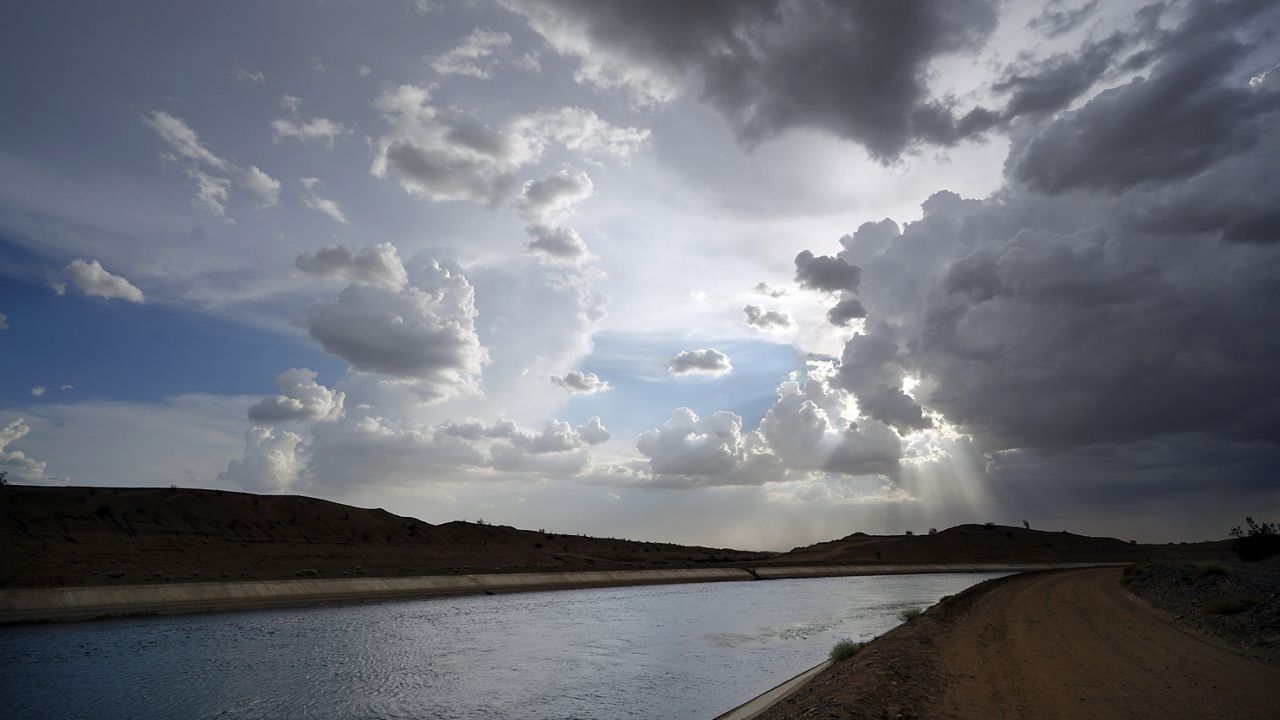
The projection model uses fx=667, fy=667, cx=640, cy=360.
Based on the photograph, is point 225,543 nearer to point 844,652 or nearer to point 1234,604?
point 844,652

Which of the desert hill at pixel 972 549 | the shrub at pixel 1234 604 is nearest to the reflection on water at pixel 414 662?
A: the shrub at pixel 1234 604

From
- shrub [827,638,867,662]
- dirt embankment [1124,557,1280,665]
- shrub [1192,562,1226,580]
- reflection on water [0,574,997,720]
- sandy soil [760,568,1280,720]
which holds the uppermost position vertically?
shrub [1192,562,1226,580]

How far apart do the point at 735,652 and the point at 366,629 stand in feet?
64.8

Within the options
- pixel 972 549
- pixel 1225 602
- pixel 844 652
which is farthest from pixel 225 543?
pixel 972 549

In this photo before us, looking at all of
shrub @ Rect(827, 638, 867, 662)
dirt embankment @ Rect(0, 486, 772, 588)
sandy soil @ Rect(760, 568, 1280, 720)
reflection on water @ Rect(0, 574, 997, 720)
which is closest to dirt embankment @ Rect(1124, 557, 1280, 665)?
sandy soil @ Rect(760, 568, 1280, 720)

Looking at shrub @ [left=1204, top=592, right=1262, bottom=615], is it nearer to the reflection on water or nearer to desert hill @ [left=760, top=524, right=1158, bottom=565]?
the reflection on water

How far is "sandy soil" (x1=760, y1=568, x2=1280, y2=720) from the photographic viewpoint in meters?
13.0

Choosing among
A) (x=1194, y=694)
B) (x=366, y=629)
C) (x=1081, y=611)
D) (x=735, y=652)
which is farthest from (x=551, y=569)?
(x=1194, y=694)

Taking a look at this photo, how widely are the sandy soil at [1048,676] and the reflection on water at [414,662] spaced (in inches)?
192

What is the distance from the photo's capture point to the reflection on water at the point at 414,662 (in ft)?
64.0

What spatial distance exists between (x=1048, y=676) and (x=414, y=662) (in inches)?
857

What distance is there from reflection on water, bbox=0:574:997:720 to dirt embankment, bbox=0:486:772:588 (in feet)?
52.4

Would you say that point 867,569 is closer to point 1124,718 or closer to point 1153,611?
point 1153,611

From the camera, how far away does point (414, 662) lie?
26.3 metres
